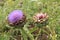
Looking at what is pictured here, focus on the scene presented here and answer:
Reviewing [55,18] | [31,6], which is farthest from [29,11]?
[55,18]

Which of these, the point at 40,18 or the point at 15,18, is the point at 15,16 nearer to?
the point at 15,18

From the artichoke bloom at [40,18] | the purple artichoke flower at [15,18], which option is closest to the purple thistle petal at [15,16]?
the purple artichoke flower at [15,18]

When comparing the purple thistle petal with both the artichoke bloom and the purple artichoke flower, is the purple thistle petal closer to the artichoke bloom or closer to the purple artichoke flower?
the purple artichoke flower

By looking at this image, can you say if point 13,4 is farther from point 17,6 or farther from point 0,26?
point 0,26

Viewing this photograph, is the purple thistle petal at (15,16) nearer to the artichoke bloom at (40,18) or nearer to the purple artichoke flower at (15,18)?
the purple artichoke flower at (15,18)

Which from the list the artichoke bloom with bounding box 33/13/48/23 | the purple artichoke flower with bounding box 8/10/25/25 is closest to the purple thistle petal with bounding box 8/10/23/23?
the purple artichoke flower with bounding box 8/10/25/25

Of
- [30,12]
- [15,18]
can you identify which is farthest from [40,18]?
[30,12]

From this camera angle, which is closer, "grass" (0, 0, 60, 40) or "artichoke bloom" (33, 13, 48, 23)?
"artichoke bloom" (33, 13, 48, 23)

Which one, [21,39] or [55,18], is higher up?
[55,18]
